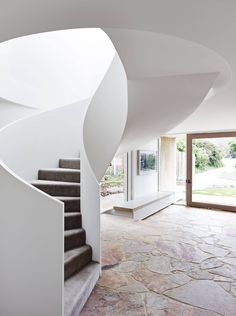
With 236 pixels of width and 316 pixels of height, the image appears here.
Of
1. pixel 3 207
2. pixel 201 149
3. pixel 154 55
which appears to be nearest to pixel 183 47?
pixel 154 55

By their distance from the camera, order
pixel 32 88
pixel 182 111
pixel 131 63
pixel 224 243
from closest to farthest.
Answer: pixel 131 63 → pixel 182 111 → pixel 224 243 → pixel 32 88

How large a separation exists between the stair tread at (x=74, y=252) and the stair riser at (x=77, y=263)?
0.10ft

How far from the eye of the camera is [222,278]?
2.76 m

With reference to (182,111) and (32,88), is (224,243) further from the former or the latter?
(32,88)

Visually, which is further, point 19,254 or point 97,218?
point 97,218

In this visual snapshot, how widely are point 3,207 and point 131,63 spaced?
5.45 feet

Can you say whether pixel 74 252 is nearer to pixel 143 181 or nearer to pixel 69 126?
pixel 69 126

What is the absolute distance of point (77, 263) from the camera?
2.52m

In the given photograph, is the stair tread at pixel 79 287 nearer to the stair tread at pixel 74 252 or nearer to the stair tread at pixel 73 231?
the stair tread at pixel 74 252

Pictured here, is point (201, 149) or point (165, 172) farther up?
point (201, 149)

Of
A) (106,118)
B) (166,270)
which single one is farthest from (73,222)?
(106,118)

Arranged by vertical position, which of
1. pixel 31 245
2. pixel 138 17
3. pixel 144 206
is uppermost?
pixel 138 17

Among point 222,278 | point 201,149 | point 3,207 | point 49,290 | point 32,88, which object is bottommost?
point 222,278

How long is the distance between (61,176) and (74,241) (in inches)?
45.0
